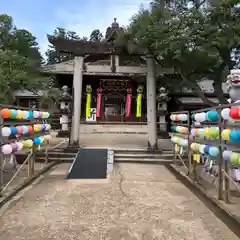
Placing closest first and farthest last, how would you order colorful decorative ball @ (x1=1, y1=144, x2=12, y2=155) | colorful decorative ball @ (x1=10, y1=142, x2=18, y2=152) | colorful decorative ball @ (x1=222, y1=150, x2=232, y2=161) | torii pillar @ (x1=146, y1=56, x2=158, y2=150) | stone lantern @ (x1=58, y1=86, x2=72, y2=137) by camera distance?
colorful decorative ball @ (x1=222, y1=150, x2=232, y2=161), colorful decorative ball @ (x1=1, y1=144, x2=12, y2=155), colorful decorative ball @ (x1=10, y1=142, x2=18, y2=152), torii pillar @ (x1=146, y1=56, x2=158, y2=150), stone lantern @ (x1=58, y1=86, x2=72, y2=137)

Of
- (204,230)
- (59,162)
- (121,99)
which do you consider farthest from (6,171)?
(121,99)

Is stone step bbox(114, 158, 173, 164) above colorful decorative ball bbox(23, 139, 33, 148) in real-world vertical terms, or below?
below

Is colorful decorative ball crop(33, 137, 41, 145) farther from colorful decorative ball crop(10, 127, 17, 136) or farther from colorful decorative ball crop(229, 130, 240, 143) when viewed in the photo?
colorful decorative ball crop(229, 130, 240, 143)

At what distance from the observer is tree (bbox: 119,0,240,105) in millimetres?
9875

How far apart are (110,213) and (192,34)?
7282 mm

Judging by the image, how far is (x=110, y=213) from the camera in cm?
473

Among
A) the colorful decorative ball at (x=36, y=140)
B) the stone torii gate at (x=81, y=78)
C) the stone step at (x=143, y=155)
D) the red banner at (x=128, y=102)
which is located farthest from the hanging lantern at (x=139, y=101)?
the colorful decorative ball at (x=36, y=140)

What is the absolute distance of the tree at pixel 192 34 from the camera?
988 centimetres

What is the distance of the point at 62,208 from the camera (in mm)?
5000

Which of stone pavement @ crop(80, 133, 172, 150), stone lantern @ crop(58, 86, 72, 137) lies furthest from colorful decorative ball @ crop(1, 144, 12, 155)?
stone lantern @ crop(58, 86, 72, 137)

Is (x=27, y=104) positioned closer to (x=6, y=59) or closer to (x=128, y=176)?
(x=6, y=59)

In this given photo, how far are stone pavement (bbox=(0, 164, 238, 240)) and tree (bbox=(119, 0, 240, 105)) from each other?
16.7 feet

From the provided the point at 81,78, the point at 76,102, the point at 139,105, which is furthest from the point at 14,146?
the point at 139,105

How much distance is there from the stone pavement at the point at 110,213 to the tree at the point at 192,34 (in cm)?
510
